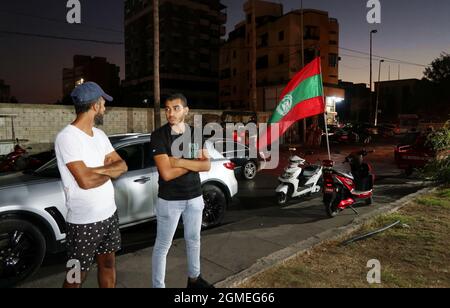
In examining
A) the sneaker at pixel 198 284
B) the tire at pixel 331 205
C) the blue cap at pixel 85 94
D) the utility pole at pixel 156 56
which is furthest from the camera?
the utility pole at pixel 156 56

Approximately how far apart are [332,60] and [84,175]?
41306mm

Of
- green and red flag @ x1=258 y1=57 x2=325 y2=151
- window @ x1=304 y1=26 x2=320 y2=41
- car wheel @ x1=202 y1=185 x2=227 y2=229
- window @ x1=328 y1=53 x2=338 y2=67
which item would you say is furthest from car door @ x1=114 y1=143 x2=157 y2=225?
window @ x1=328 y1=53 x2=338 y2=67

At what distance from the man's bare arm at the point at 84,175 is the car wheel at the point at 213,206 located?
306cm

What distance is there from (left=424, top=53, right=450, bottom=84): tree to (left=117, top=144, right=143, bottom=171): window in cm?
4685

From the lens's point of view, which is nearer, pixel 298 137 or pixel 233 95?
pixel 298 137

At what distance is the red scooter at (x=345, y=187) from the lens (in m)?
6.41

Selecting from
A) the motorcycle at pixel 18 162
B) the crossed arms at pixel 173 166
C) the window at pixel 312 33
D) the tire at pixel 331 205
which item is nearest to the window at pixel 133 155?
the crossed arms at pixel 173 166

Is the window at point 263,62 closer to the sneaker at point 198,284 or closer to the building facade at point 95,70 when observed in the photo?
the building facade at point 95,70
